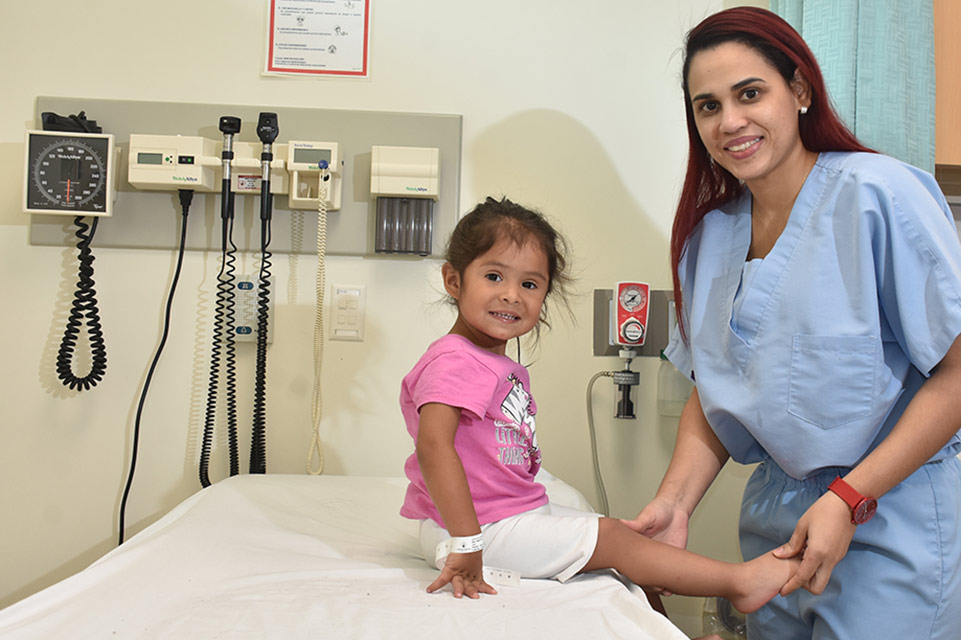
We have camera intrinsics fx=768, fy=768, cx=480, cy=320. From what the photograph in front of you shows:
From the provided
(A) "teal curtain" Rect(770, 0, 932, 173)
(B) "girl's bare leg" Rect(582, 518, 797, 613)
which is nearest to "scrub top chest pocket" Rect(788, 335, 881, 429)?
(B) "girl's bare leg" Rect(582, 518, 797, 613)

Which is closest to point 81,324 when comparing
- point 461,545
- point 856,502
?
point 461,545

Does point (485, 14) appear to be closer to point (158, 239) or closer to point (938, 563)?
point (158, 239)

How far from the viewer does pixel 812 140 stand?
48.3 inches

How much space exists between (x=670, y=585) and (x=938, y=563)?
374mm

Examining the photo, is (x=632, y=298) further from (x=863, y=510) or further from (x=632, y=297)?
(x=863, y=510)

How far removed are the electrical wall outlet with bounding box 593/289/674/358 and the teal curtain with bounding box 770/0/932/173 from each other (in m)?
0.62

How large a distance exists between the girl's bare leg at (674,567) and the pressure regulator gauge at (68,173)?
1461 mm

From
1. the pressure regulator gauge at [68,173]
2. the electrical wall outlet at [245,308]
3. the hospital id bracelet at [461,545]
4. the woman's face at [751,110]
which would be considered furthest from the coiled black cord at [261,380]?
the woman's face at [751,110]

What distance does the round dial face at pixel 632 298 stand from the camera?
1.93m

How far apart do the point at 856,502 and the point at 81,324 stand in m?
1.82

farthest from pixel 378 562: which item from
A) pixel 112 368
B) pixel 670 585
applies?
pixel 112 368

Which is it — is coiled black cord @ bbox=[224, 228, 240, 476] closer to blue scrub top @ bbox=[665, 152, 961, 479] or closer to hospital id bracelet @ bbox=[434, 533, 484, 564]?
hospital id bracelet @ bbox=[434, 533, 484, 564]

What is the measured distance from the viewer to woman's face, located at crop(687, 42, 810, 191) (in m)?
1.18

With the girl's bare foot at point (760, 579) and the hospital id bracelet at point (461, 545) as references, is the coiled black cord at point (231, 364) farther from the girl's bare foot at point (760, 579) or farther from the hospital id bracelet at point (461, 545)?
the girl's bare foot at point (760, 579)
